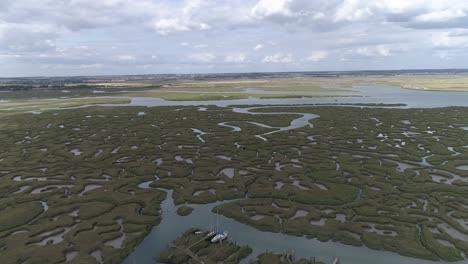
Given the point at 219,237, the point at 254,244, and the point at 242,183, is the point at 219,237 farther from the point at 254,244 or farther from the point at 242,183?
the point at 242,183

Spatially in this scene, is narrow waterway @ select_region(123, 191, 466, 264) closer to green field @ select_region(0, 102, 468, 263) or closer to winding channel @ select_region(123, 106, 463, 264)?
winding channel @ select_region(123, 106, 463, 264)

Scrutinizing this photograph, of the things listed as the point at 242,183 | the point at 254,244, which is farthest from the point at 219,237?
the point at 242,183

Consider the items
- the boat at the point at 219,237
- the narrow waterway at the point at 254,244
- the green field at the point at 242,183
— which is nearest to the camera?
the narrow waterway at the point at 254,244

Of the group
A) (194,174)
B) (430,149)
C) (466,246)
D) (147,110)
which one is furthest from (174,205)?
(147,110)

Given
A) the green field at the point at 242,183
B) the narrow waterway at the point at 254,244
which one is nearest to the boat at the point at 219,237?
the narrow waterway at the point at 254,244

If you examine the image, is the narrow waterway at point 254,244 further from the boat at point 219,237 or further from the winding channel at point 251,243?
the boat at point 219,237

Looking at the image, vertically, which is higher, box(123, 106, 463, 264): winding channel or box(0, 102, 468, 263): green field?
box(0, 102, 468, 263): green field

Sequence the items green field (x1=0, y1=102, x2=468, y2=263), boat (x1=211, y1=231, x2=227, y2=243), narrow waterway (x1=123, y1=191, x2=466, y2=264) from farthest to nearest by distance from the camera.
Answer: green field (x1=0, y1=102, x2=468, y2=263), boat (x1=211, y1=231, x2=227, y2=243), narrow waterway (x1=123, y1=191, x2=466, y2=264)

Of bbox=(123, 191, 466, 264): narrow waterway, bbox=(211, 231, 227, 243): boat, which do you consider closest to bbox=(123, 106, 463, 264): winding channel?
bbox=(123, 191, 466, 264): narrow waterway

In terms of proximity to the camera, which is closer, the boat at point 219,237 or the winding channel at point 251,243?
the winding channel at point 251,243

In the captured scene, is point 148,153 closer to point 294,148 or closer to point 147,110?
point 294,148

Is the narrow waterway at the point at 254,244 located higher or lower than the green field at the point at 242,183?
lower
